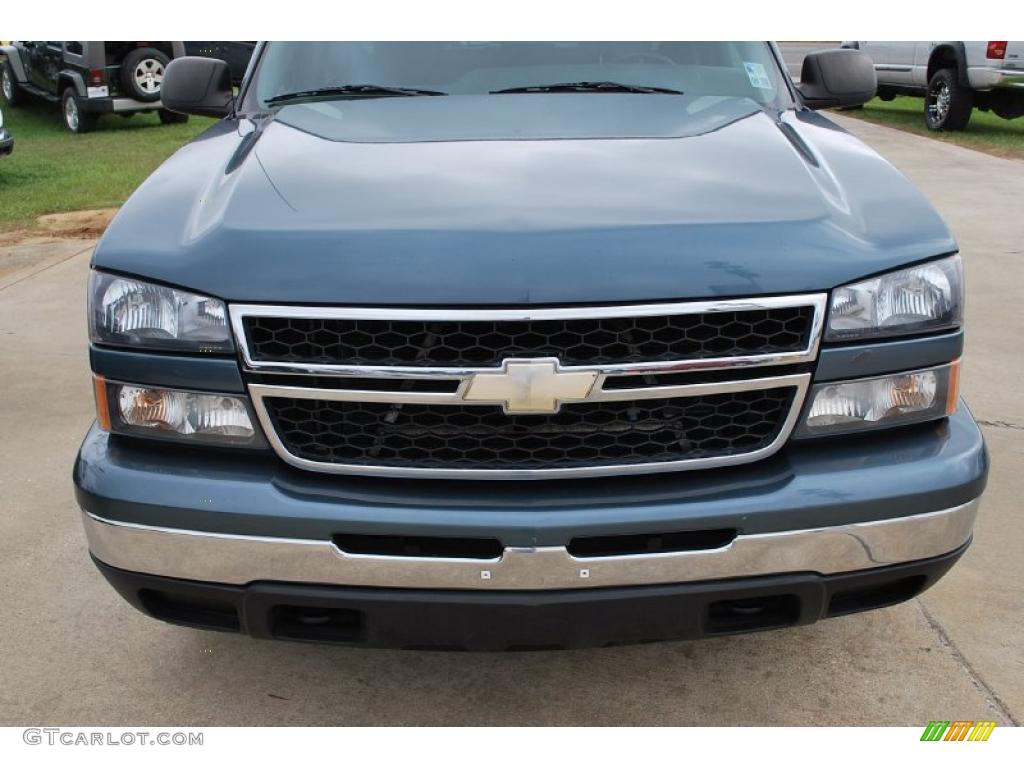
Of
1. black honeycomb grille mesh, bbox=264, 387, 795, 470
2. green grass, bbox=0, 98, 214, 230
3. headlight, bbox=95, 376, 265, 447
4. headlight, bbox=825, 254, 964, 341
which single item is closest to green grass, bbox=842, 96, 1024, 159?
green grass, bbox=0, 98, 214, 230

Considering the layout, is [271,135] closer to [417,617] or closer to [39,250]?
[417,617]

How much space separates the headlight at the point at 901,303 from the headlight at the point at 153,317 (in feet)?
4.05

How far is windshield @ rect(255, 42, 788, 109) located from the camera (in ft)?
11.2

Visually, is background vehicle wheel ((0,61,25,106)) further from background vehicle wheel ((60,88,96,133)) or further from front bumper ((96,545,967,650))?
front bumper ((96,545,967,650))

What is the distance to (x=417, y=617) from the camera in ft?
7.34

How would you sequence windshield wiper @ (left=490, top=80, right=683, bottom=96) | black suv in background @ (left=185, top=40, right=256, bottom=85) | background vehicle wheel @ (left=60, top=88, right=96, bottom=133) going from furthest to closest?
black suv in background @ (left=185, top=40, right=256, bottom=85)
background vehicle wheel @ (left=60, top=88, right=96, bottom=133)
windshield wiper @ (left=490, top=80, right=683, bottom=96)

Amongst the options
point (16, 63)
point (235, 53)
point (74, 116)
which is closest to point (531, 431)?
point (74, 116)

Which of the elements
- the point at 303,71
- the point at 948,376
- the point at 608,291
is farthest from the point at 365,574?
the point at 303,71

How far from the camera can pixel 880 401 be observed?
2346 mm

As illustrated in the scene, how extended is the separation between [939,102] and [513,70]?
12548 mm

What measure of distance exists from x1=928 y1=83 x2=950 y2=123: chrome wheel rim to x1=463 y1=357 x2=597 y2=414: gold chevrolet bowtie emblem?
1360cm

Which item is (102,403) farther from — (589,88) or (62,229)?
(62,229)

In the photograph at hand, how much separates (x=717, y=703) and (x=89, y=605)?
180 cm
